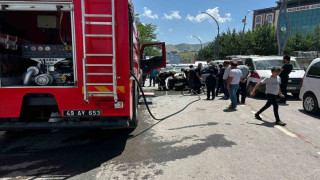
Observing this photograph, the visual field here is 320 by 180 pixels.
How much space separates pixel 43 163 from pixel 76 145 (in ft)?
2.81

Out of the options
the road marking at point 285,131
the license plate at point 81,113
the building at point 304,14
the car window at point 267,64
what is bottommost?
the road marking at point 285,131

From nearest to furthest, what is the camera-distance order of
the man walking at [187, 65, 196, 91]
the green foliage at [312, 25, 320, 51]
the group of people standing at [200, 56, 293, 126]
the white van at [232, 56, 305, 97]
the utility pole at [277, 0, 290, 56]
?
the group of people standing at [200, 56, 293, 126], the white van at [232, 56, 305, 97], the man walking at [187, 65, 196, 91], the utility pole at [277, 0, 290, 56], the green foliage at [312, 25, 320, 51]

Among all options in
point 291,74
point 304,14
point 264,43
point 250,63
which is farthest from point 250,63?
point 304,14

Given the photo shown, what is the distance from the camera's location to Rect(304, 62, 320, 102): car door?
6.73 m

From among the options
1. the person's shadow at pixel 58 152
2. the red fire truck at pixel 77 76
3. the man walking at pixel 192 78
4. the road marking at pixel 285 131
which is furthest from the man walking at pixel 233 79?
the red fire truck at pixel 77 76

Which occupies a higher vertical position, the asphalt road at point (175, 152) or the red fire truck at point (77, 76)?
the red fire truck at point (77, 76)

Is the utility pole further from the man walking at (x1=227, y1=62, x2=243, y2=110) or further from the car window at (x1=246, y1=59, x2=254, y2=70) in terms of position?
the man walking at (x1=227, y1=62, x2=243, y2=110)

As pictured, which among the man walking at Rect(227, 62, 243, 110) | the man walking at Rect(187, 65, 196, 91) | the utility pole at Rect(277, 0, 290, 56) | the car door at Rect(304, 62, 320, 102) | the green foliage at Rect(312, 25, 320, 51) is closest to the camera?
the car door at Rect(304, 62, 320, 102)

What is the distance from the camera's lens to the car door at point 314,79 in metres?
6.73

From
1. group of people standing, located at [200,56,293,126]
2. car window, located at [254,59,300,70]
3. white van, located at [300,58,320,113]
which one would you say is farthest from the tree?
white van, located at [300,58,320,113]

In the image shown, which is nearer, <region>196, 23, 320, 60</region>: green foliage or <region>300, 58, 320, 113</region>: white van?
<region>300, 58, 320, 113</region>: white van

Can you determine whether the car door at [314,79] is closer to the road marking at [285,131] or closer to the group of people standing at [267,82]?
the group of people standing at [267,82]

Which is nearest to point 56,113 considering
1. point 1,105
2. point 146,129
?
point 1,105

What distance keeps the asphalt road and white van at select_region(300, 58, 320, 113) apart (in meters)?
0.86
